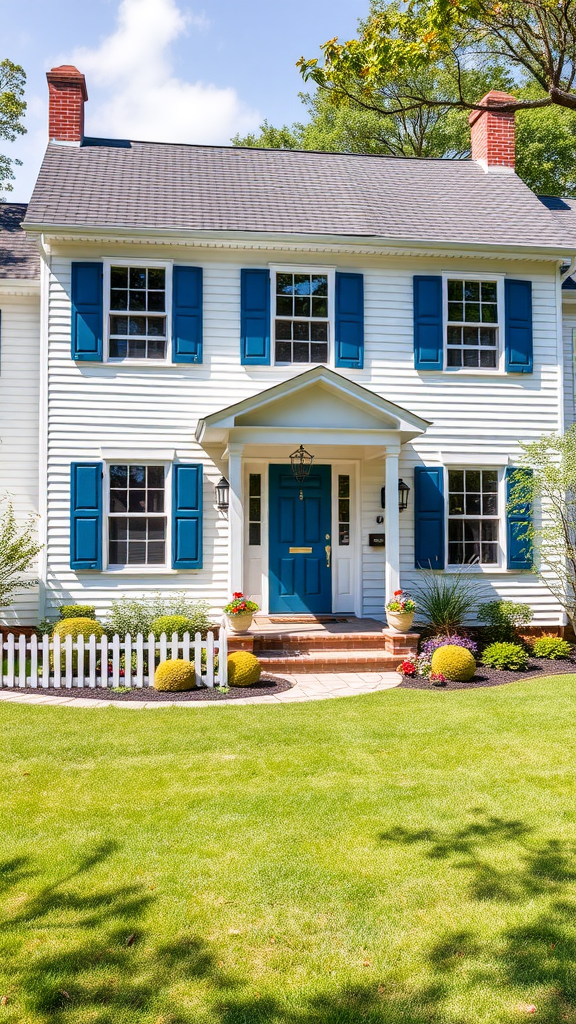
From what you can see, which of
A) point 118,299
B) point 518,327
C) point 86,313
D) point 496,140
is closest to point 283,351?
point 118,299

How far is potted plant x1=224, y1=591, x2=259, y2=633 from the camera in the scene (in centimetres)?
923

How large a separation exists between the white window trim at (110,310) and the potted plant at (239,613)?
4.02 meters

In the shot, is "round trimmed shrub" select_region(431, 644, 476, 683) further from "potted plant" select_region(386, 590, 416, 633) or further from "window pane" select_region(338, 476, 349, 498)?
"window pane" select_region(338, 476, 349, 498)

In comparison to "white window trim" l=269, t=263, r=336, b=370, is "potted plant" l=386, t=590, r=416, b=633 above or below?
below

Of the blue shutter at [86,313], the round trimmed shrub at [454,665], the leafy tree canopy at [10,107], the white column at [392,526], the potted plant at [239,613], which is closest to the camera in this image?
the round trimmed shrub at [454,665]

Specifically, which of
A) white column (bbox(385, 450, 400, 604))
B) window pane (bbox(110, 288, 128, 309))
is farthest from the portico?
window pane (bbox(110, 288, 128, 309))

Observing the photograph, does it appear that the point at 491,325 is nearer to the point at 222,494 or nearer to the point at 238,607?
the point at 222,494

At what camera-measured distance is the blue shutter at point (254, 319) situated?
1088 centimetres

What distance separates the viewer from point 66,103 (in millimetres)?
12438

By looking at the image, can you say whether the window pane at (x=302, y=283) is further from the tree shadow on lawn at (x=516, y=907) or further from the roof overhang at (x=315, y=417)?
the tree shadow on lawn at (x=516, y=907)

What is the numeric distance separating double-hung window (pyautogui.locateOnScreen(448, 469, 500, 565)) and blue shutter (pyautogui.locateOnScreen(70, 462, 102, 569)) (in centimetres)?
569

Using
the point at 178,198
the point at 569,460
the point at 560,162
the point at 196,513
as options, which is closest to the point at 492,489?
the point at 569,460

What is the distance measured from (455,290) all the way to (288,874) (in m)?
10.1

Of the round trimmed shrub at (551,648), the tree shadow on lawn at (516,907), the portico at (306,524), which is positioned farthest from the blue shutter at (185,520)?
the tree shadow on lawn at (516,907)
